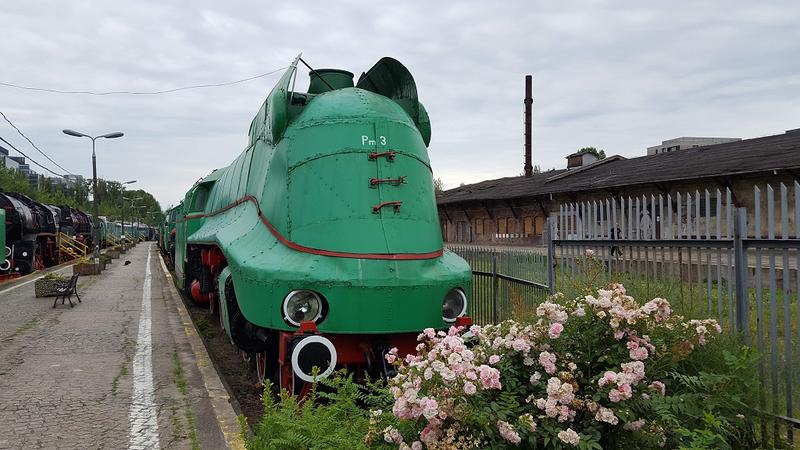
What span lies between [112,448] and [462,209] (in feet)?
85.9

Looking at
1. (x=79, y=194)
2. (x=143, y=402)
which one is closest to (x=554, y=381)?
(x=143, y=402)

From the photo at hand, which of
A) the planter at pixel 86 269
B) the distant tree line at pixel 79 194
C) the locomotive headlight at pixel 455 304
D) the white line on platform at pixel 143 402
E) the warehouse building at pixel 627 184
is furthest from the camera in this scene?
the distant tree line at pixel 79 194

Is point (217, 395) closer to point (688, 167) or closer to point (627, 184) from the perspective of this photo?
point (627, 184)

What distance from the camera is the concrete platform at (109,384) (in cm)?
497

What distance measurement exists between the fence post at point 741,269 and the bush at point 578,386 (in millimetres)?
697

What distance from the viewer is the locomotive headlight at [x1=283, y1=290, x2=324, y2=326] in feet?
16.4

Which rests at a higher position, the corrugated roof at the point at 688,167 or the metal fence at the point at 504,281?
the corrugated roof at the point at 688,167

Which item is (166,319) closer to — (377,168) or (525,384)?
(377,168)

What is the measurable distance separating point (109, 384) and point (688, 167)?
16261 mm

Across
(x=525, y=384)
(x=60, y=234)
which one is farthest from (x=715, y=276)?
(x=60, y=234)

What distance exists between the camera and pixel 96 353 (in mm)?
8461

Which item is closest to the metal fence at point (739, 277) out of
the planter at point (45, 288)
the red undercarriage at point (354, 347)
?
the red undercarriage at point (354, 347)

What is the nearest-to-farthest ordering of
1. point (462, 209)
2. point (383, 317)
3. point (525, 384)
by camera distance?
point (525, 384) → point (383, 317) → point (462, 209)

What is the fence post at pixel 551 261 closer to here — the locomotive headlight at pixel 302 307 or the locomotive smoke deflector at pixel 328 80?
the locomotive headlight at pixel 302 307
